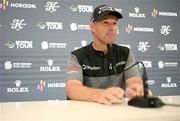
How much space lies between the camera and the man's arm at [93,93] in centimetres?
116

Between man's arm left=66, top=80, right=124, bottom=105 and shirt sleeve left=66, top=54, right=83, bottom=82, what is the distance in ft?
0.15

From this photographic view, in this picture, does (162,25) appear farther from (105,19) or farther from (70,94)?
(70,94)

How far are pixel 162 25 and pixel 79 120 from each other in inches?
130

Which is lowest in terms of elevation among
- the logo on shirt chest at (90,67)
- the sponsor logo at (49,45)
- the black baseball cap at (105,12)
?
the logo on shirt chest at (90,67)

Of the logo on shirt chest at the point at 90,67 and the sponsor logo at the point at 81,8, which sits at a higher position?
the sponsor logo at the point at 81,8

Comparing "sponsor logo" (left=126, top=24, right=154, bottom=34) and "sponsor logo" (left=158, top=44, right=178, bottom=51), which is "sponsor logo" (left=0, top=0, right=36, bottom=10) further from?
"sponsor logo" (left=158, top=44, right=178, bottom=51)

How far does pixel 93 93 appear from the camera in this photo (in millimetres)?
1329

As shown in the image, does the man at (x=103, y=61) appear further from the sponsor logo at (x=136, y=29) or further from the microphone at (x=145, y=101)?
the sponsor logo at (x=136, y=29)

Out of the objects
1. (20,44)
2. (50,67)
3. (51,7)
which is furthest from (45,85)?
(51,7)

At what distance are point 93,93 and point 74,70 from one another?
413 mm

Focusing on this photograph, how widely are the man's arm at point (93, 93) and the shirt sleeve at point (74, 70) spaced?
5 cm

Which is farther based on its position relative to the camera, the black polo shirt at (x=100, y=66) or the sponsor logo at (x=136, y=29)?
the sponsor logo at (x=136, y=29)

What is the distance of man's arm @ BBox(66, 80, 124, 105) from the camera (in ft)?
3.82

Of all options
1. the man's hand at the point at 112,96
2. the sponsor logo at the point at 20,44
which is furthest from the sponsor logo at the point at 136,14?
the man's hand at the point at 112,96
